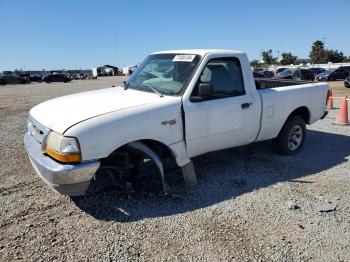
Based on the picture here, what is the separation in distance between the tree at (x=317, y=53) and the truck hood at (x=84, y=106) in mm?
103476

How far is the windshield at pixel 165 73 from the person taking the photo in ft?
15.9

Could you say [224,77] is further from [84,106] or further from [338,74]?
[338,74]

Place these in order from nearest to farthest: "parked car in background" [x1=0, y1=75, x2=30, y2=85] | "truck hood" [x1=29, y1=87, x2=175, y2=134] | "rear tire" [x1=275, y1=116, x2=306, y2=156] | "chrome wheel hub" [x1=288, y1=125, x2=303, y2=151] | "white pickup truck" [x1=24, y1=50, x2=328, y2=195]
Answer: "white pickup truck" [x1=24, y1=50, x2=328, y2=195] < "truck hood" [x1=29, y1=87, x2=175, y2=134] < "rear tire" [x1=275, y1=116, x2=306, y2=156] < "chrome wheel hub" [x1=288, y1=125, x2=303, y2=151] < "parked car in background" [x1=0, y1=75, x2=30, y2=85]

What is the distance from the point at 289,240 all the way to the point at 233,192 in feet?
4.14

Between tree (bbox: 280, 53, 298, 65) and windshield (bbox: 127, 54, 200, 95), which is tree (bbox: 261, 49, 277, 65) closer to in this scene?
tree (bbox: 280, 53, 298, 65)

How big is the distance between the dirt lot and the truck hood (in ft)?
3.53

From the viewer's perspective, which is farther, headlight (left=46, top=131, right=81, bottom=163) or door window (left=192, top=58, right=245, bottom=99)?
door window (left=192, top=58, right=245, bottom=99)

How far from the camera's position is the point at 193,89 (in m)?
4.70

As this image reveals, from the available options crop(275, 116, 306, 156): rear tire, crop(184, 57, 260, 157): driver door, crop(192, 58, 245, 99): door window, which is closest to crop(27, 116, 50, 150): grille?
crop(184, 57, 260, 157): driver door

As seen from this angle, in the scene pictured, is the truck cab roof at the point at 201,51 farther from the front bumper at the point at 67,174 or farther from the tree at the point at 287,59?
the tree at the point at 287,59

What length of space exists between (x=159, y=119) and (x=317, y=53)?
346 feet

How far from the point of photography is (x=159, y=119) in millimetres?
4371

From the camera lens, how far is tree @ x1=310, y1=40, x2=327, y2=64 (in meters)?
98.7

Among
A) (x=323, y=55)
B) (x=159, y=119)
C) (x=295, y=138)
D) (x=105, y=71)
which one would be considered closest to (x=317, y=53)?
(x=323, y=55)
